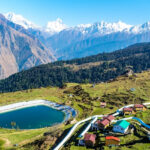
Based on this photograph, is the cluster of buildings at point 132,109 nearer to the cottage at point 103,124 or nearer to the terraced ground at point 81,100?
the terraced ground at point 81,100

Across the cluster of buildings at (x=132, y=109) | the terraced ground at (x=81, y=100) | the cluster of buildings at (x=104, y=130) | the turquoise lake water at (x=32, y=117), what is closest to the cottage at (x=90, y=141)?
the cluster of buildings at (x=104, y=130)

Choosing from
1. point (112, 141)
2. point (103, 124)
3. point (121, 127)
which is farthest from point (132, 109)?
point (112, 141)

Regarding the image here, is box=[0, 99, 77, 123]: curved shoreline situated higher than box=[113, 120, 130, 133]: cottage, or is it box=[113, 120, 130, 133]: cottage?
box=[113, 120, 130, 133]: cottage

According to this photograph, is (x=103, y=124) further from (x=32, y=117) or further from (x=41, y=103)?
(x=41, y=103)

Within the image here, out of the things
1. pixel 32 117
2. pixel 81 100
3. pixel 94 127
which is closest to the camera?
pixel 94 127

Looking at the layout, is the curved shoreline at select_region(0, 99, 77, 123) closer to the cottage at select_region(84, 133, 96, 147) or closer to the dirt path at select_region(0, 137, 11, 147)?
the dirt path at select_region(0, 137, 11, 147)

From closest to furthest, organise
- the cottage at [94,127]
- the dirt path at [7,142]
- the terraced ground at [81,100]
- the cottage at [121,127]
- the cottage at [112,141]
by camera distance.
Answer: the cottage at [112,141] < the cottage at [121,127] < the cottage at [94,127] < the dirt path at [7,142] < the terraced ground at [81,100]

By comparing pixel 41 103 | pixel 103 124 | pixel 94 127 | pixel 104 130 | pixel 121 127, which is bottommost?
pixel 41 103

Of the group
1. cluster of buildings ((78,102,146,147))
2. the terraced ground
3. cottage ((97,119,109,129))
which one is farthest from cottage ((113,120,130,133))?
the terraced ground

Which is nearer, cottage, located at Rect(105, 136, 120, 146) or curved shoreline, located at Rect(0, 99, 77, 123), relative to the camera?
cottage, located at Rect(105, 136, 120, 146)
